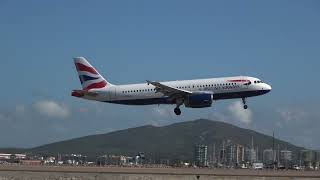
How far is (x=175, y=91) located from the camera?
9331 centimetres

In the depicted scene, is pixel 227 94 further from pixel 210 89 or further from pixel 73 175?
pixel 73 175

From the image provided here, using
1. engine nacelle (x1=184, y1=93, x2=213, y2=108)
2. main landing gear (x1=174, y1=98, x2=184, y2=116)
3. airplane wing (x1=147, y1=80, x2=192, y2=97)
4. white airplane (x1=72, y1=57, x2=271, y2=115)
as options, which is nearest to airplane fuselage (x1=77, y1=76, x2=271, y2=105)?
Result: white airplane (x1=72, y1=57, x2=271, y2=115)

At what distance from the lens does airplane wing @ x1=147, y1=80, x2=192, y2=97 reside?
→ 92.6 m

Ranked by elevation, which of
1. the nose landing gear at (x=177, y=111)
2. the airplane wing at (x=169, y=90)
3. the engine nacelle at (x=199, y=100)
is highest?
the airplane wing at (x=169, y=90)

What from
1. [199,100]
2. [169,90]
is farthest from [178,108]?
[199,100]

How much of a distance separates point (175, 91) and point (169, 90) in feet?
3.33

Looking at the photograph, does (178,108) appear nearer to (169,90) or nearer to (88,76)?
→ (169,90)

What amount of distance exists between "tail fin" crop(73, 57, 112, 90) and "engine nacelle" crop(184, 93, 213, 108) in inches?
606

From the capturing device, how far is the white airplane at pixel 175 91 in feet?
301

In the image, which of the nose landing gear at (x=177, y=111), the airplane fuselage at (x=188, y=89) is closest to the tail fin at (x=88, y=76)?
the airplane fuselage at (x=188, y=89)

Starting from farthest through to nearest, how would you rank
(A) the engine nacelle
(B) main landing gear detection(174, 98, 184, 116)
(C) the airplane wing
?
(B) main landing gear detection(174, 98, 184, 116) → (C) the airplane wing → (A) the engine nacelle

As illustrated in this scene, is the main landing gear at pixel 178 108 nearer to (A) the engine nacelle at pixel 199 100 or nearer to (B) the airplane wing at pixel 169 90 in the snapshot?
(B) the airplane wing at pixel 169 90

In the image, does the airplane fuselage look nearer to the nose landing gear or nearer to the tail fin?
the nose landing gear

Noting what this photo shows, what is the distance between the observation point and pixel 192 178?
216 ft
